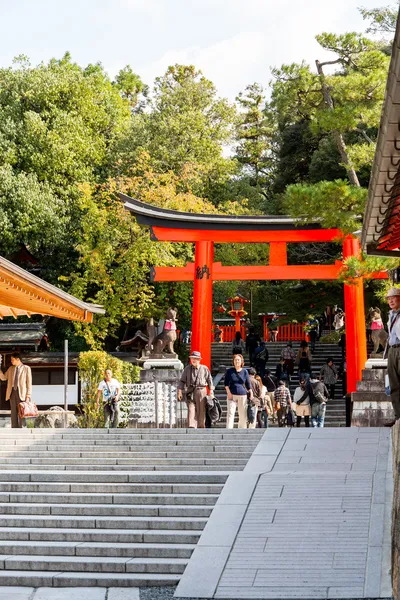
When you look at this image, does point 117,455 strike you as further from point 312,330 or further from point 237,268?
point 312,330

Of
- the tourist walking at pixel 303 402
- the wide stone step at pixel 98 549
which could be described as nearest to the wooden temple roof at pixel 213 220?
the tourist walking at pixel 303 402

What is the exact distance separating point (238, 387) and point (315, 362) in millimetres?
19480

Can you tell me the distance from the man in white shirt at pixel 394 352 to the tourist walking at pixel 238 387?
19.2ft

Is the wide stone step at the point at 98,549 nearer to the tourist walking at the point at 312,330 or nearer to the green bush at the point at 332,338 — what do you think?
the tourist walking at the point at 312,330

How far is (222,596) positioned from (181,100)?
34344mm

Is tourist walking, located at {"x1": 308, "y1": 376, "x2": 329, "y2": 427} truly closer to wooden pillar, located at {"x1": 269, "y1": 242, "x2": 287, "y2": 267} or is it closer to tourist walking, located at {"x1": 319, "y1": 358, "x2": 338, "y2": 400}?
wooden pillar, located at {"x1": 269, "y1": 242, "x2": 287, "y2": 267}

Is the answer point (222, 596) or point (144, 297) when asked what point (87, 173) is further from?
point (222, 596)

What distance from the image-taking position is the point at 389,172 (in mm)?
Answer: 7141

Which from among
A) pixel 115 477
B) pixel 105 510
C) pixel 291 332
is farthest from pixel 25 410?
pixel 291 332

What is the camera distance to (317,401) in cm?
2117

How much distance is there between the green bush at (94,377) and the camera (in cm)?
2092

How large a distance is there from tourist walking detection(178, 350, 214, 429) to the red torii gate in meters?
7.81

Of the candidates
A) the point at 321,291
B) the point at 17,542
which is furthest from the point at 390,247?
the point at 321,291

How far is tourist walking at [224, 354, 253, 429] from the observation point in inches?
641
